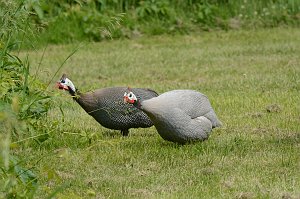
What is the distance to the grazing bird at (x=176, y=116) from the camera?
20.2ft

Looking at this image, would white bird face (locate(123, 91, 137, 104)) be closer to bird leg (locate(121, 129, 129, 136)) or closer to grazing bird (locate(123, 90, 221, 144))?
grazing bird (locate(123, 90, 221, 144))

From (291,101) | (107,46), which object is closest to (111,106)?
(291,101)

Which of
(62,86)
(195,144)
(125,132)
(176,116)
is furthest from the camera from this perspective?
(125,132)

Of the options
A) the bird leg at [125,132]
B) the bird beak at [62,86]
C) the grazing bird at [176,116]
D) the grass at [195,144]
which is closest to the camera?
the grass at [195,144]

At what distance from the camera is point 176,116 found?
20.2ft

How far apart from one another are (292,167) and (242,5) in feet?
26.4

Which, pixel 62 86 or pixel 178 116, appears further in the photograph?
pixel 62 86

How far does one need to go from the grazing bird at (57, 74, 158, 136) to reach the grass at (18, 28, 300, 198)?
5.2 inches

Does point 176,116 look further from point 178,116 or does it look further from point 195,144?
point 195,144

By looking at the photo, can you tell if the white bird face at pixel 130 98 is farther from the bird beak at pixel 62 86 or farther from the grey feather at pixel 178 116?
the bird beak at pixel 62 86

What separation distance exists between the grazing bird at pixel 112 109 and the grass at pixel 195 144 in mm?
131

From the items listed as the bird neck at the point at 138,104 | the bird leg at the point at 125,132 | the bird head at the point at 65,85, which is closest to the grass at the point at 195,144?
the bird leg at the point at 125,132

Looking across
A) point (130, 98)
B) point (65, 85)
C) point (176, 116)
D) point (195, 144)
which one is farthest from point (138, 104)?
point (65, 85)

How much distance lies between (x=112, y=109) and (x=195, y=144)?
2.45ft
